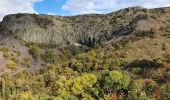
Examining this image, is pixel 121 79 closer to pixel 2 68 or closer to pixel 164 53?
pixel 164 53

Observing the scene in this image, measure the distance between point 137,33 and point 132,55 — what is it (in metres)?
30.4

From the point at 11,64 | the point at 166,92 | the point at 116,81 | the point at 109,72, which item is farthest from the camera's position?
the point at 11,64

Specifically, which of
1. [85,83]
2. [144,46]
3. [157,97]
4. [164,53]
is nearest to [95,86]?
[85,83]

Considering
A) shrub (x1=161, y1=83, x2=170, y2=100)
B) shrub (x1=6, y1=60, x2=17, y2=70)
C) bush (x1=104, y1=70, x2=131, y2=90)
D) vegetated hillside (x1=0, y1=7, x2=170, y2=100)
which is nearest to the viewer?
shrub (x1=161, y1=83, x2=170, y2=100)

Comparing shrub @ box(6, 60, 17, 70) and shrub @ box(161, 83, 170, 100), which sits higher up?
shrub @ box(161, 83, 170, 100)

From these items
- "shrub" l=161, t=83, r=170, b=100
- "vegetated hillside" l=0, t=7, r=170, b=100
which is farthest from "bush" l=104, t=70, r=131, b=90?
"shrub" l=161, t=83, r=170, b=100

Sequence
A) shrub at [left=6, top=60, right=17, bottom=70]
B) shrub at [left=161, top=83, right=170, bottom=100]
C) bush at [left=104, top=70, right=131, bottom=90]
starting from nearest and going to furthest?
shrub at [left=161, top=83, right=170, bottom=100] < bush at [left=104, top=70, right=131, bottom=90] < shrub at [left=6, top=60, right=17, bottom=70]

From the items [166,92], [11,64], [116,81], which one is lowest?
[11,64]

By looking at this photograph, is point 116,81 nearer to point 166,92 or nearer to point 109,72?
point 109,72

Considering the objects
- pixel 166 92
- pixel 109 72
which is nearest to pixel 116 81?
pixel 109 72

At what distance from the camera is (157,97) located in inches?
3022

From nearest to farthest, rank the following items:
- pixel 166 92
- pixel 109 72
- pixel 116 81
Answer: pixel 166 92, pixel 116 81, pixel 109 72

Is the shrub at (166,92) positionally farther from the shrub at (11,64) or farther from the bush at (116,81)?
the shrub at (11,64)

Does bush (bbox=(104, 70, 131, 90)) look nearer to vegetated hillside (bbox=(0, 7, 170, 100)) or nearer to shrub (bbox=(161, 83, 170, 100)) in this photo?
vegetated hillside (bbox=(0, 7, 170, 100))
